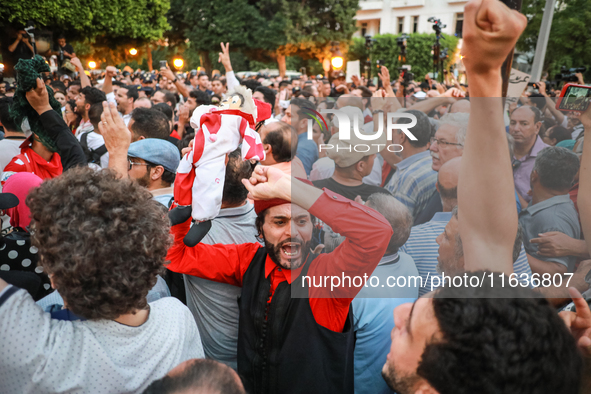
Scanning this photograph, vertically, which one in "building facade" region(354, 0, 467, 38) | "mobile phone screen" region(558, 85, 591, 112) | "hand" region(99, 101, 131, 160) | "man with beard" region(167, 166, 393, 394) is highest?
"building facade" region(354, 0, 467, 38)

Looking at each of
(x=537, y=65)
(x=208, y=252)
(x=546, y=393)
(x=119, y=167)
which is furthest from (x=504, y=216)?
(x=537, y=65)

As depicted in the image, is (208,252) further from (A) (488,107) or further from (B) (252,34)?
(B) (252,34)

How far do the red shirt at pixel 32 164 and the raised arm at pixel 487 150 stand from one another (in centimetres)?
249

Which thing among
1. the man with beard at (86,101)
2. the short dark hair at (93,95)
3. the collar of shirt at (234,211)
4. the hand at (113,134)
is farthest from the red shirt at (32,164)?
the short dark hair at (93,95)

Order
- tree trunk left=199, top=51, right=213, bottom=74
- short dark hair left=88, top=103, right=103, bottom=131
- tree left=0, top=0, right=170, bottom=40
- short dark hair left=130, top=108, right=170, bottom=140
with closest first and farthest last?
short dark hair left=130, top=108, right=170, bottom=140, short dark hair left=88, top=103, right=103, bottom=131, tree left=0, top=0, right=170, bottom=40, tree trunk left=199, top=51, right=213, bottom=74

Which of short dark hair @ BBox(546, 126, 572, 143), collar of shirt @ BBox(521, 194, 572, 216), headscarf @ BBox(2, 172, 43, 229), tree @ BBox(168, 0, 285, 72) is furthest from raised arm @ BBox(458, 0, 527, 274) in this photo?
tree @ BBox(168, 0, 285, 72)

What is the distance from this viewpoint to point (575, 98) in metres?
1.57

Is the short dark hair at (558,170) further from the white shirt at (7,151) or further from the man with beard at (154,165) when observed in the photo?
the white shirt at (7,151)

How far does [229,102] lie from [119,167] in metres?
0.58

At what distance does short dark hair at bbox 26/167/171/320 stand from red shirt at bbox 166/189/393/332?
21.6 inches

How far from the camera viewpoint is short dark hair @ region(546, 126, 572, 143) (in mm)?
4223

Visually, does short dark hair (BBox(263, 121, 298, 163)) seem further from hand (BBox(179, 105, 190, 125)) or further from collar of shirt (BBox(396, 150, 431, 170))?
hand (BBox(179, 105, 190, 125))

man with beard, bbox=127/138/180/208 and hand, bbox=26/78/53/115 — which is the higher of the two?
hand, bbox=26/78/53/115

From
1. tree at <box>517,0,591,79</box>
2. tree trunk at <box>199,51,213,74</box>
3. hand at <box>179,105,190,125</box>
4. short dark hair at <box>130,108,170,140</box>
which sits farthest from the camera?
tree trunk at <box>199,51,213,74</box>
